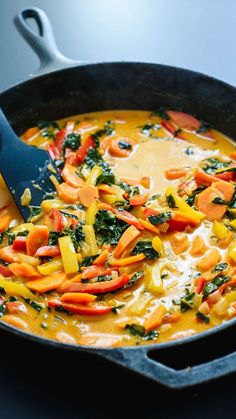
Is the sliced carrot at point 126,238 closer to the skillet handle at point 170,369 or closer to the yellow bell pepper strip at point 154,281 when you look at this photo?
the yellow bell pepper strip at point 154,281

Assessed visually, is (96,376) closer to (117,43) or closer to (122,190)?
(122,190)

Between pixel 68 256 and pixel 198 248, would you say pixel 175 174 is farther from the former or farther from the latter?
pixel 68 256

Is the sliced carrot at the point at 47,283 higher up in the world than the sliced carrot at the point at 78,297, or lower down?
higher up

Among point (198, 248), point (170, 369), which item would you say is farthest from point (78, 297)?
point (170, 369)

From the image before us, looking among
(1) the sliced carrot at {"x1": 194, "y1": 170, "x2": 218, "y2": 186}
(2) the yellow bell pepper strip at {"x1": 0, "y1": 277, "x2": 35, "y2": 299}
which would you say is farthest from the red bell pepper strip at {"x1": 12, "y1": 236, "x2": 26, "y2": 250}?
(1) the sliced carrot at {"x1": 194, "y1": 170, "x2": 218, "y2": 186}

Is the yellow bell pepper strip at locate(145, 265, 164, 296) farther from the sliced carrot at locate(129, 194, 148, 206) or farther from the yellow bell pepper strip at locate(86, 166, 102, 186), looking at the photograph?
the yellow bell pepper strip at locate(86, 166, 102, 186)

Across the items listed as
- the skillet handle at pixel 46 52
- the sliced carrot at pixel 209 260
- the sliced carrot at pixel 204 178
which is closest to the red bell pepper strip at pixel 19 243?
the sliced carrot at pixel 209 260

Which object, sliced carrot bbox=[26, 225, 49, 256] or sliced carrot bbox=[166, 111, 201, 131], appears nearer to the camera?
sliced carrot bbox=[26, 225, 49, 256]
